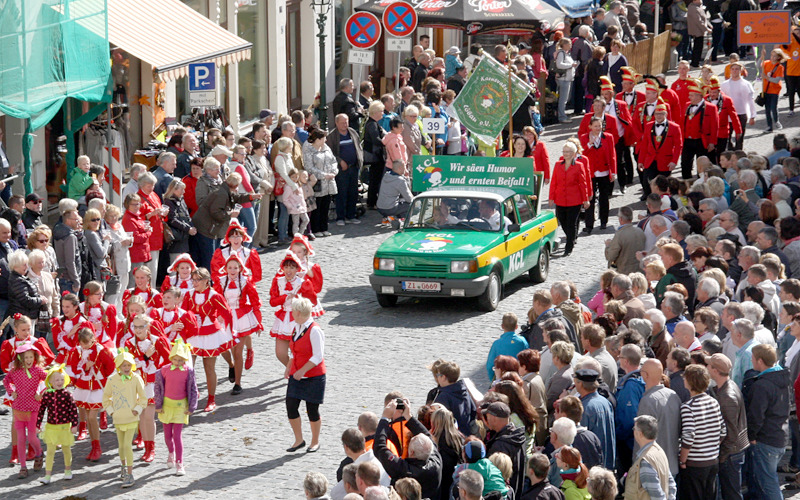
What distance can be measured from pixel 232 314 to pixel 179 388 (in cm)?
202

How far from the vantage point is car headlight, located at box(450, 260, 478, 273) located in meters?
16.9

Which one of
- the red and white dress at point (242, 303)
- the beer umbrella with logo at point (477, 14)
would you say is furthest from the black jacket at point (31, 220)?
the beer umbrella with logo at point (477, 14)

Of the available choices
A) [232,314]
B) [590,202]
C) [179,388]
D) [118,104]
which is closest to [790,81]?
[590,202]

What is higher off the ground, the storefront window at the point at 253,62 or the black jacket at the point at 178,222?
the storefront window at the point at 253,62

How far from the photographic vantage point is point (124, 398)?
1209 centimetres

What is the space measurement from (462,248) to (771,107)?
1378cm

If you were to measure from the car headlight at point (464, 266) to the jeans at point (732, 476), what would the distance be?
612cm

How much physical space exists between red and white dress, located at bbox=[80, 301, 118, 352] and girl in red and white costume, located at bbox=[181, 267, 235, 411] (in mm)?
896

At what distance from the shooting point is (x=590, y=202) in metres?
21.2

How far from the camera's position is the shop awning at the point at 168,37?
1948cm

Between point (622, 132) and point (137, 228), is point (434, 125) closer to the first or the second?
point (622, 132)

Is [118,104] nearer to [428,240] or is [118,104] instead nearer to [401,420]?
[428,240]

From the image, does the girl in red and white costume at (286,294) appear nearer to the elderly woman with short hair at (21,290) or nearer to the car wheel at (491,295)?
the elderly woman with short hair at (21,290)

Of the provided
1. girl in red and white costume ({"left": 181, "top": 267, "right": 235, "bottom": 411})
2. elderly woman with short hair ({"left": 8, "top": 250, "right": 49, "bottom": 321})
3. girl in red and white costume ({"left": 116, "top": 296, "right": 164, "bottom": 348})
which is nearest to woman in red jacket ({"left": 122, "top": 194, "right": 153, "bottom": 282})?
elderly woman with short hair ({"left": 8, "top": 250, "right": 49, "bottom": 321})
